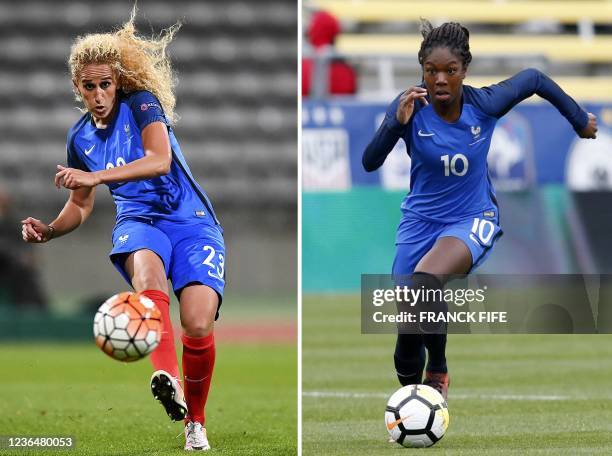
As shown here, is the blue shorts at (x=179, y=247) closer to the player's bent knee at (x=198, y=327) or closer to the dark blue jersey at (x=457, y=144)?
the player's bent knee at (x=198, y=327)

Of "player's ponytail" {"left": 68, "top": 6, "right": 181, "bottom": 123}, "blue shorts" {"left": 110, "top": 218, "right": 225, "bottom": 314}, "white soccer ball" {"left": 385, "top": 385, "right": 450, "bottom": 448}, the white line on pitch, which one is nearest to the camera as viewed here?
"white soccer ball" {"left": 385, "top": 385, "right": 450, "bottom": 448}

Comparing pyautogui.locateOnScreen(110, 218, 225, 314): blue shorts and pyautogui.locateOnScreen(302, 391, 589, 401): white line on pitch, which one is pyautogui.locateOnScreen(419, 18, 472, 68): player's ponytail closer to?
pyautogui.locateOnScreen(110, 218, 225, 314): blue shorts

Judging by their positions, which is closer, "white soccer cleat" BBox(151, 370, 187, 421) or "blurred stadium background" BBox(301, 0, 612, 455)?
"white soccer cleat" BBox(151, 370, 187, 421)

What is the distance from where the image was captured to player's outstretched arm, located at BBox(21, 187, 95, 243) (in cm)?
567

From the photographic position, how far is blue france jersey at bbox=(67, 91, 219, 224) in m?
5.74

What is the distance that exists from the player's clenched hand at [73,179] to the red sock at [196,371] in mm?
1016

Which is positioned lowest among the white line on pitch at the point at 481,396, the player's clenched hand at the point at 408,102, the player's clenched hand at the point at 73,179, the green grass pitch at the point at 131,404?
the green grass pitch at the point at 131,404

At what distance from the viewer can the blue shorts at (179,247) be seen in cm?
572

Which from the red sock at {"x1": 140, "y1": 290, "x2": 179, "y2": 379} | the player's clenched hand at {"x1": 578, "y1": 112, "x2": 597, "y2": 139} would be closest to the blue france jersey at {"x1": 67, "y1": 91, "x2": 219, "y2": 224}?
the red sock at {"x1": 140, "y1": 290, "x2": 179, "y2": 379}

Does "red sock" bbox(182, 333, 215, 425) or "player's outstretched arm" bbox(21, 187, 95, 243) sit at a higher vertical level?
"player's outstretched arm" bbox(21, 187, 95, 243)

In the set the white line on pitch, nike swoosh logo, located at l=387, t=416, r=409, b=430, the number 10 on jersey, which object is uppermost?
the number 10 on jersey

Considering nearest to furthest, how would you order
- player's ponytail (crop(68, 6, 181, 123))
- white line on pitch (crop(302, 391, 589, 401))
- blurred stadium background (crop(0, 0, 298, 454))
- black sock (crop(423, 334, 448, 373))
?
player's ponytail (crop(68, 6, 181, 123)), black sock (crop(423, 334, 448, 373)), white line on pitch (crop(302, 391, 589, 401)), blurred stadium background (crop(0, 0, 298, 454))

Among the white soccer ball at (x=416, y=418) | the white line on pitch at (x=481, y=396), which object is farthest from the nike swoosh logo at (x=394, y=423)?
the white line on pitch at (x=481, y=396)

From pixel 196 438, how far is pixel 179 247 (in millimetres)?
941
